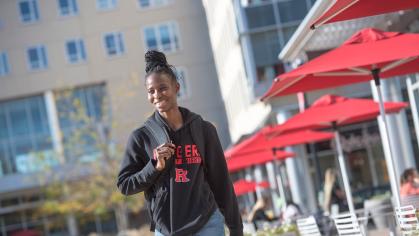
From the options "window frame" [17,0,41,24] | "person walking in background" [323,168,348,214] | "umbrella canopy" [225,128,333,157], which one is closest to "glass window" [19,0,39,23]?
"window frame" [17,0,41,24]

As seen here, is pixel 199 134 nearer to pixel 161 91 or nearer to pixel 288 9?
pixel 161 91

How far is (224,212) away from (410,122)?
20.8 meters

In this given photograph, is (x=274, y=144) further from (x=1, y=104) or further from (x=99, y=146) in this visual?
(x=1, y=104)

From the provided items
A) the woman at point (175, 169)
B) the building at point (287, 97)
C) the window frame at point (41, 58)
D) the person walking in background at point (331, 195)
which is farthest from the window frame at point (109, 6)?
the woman at point (175, 169)

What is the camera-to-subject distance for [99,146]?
40.7 metres

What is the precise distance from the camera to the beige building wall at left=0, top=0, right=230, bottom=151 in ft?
170

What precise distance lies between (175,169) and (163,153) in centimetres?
19

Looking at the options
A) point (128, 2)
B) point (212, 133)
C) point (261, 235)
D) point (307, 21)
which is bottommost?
point (261, 235)

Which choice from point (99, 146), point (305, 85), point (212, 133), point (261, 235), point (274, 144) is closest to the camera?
point (212, 133)

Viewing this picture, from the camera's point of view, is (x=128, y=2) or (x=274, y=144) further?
(x=128, y=2)

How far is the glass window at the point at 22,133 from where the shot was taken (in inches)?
2085

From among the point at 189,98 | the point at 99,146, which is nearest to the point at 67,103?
the point at 99,146

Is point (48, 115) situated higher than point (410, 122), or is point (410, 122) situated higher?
point (48, 115)

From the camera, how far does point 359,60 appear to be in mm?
9094
